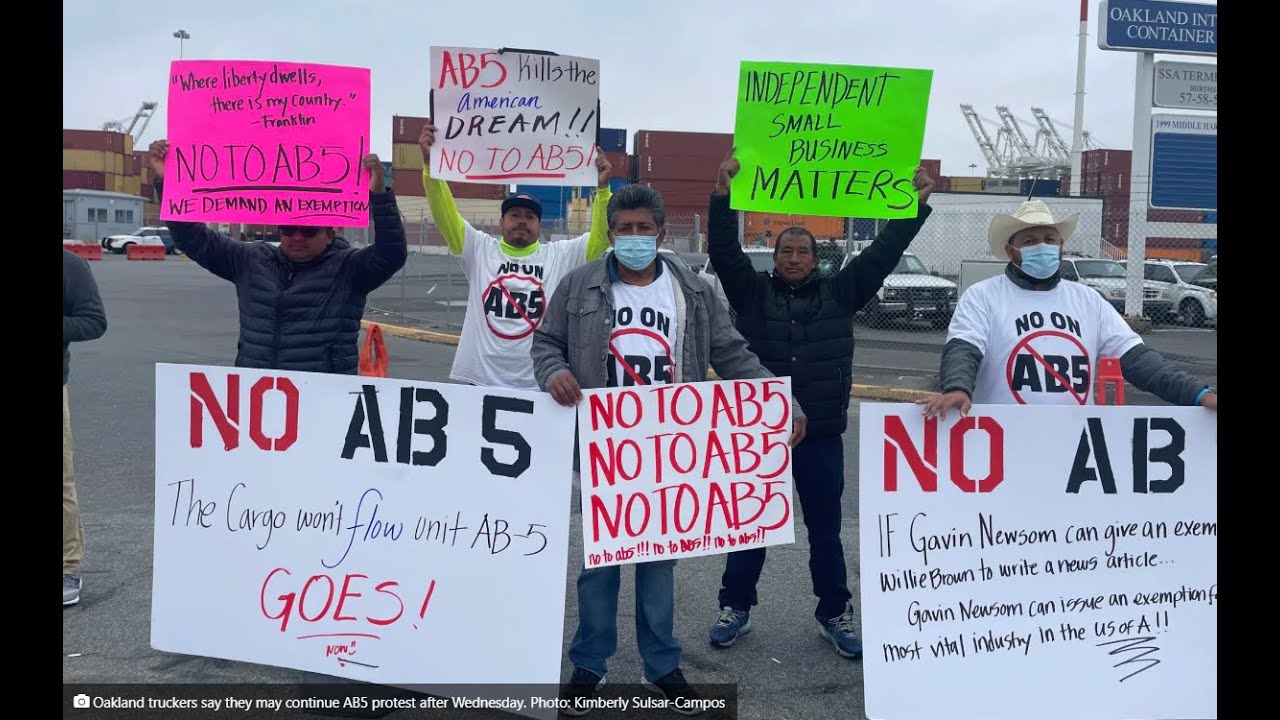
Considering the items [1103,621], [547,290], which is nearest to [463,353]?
[547,290]

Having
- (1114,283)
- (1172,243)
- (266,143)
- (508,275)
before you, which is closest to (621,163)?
(1172,243)

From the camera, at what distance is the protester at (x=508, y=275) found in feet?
16.8

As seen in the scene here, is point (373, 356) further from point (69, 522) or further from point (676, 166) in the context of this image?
point (676, 166)

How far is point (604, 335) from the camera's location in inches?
153

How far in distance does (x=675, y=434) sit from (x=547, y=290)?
157cm

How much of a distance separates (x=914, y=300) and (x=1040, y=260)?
14.8 meters

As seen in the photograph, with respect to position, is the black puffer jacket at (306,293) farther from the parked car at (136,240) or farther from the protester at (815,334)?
the parked car at (136,240)

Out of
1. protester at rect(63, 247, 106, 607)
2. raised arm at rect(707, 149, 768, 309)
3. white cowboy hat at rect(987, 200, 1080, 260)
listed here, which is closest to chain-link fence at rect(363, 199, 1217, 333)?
white cowboy hat at rect(987, 200, 1080, 260)

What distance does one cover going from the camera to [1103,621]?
3697 millimetres

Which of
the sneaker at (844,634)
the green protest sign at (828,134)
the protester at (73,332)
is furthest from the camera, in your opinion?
the protester at (73,332)

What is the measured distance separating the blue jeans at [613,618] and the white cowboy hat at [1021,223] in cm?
177

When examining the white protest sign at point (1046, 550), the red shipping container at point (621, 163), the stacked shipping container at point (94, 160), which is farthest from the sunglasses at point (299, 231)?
the stacked shipping container at point (94, 160)

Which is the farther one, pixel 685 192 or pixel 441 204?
pixel 685 192
